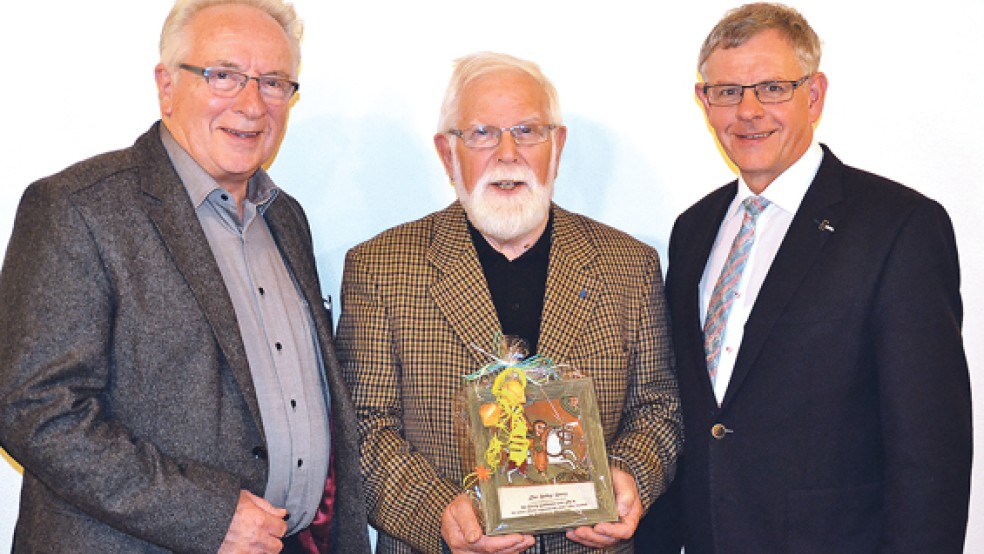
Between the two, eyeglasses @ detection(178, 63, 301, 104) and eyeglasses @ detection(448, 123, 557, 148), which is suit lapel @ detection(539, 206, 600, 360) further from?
eyeglasses @ detection(178, 63, 301, 104)

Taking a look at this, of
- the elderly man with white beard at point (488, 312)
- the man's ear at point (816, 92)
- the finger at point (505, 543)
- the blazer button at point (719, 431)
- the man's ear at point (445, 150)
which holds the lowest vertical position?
the finger at point (505, 543)

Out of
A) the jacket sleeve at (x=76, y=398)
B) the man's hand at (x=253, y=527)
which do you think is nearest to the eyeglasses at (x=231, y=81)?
the jacket sleeve at (x=76, y=398)

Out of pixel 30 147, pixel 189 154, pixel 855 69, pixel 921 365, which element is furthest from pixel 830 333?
pixel 30 147

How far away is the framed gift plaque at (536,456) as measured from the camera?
260cm

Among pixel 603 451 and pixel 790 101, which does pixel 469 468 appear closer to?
pixel 603 451

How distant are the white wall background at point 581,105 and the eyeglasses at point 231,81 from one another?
845 millimetres

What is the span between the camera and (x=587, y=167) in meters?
3.88

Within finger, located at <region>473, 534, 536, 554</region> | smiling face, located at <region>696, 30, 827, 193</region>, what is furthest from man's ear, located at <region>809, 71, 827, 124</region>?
finger, located at <region>473, 534, 536, 554</region>

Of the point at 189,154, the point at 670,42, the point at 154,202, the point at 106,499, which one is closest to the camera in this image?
the point at 106,499

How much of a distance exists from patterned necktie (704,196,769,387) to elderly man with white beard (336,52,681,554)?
18 centimetres

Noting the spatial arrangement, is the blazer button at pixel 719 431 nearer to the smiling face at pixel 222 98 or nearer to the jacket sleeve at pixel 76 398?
the jacket sleeve at pixel 76 398

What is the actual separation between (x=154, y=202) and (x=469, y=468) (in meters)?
1.12

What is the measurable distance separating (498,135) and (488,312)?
1.88ft

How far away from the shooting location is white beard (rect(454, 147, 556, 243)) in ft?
10.1
